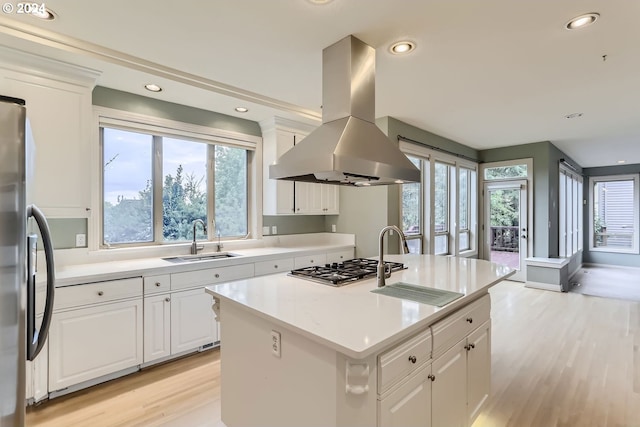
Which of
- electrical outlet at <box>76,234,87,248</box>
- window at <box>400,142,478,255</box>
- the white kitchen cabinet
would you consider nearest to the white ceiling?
window at <box>400,142,478,255</box>

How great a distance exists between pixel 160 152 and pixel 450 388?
11.0ft

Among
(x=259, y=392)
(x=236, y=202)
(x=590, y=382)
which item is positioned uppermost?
(x=236, y=202)

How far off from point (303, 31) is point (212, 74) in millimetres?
1108

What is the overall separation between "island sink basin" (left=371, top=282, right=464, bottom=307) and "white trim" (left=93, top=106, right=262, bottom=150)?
2790 millimetres

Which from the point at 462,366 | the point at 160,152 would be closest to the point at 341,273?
the point at 462,366

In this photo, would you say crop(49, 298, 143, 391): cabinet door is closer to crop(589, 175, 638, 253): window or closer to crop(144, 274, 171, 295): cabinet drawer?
crop(144, 274, 171, 295): cabinet drawer

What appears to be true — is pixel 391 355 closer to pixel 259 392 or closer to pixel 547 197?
pixel 259 392

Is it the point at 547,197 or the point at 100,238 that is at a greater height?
the point at 547,197

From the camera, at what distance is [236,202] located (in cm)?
404

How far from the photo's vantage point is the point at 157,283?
272cm

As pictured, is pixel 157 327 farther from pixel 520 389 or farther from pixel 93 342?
pixel 520 389

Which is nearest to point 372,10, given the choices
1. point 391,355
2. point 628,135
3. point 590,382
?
point 391,355

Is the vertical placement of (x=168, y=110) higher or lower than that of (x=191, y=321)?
higher

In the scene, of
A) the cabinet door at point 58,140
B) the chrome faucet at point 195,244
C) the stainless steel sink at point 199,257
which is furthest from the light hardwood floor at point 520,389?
the cabinet door at point 58,140
